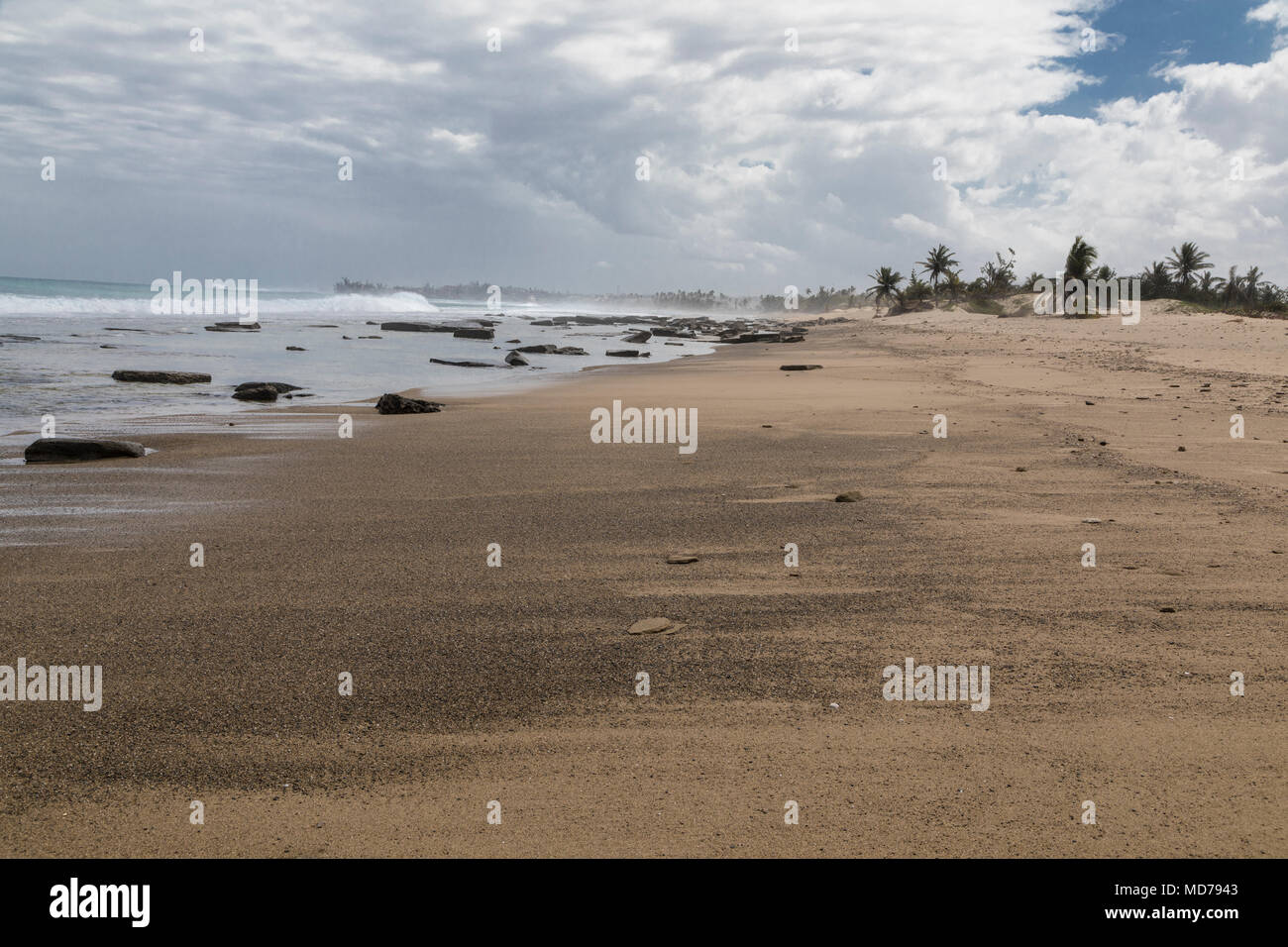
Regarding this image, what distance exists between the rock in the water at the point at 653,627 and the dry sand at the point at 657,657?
8 cm

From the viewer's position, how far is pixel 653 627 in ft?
14.3

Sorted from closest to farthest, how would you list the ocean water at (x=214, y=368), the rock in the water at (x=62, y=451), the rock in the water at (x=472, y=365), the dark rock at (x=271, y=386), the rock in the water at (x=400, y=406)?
the rock in the water at (x=62, y=451) → the rock in the water at (x=400, y=406) → the ocean water at (x=214, y=368) → the dark rock at (x=271, y=386) → the rock in the water at (x=472, y=365)

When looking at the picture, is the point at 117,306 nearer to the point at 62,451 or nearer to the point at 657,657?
the point at 62,451

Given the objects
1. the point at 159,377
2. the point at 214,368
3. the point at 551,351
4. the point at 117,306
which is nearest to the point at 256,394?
the point at 159,377

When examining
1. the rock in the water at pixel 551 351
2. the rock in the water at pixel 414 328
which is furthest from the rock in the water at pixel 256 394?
the rock in the water at pixel 414 328

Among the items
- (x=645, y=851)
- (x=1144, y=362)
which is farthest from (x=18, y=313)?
(x=645, y=851)

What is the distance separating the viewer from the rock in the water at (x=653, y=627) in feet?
14.1

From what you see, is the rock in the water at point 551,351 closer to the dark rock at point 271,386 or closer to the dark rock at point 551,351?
the dark rock at point 551,351

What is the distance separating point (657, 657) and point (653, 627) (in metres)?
0.36

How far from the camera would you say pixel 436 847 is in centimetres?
261

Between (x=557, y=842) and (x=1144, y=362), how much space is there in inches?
862

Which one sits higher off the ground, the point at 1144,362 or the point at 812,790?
the point at 1144,362

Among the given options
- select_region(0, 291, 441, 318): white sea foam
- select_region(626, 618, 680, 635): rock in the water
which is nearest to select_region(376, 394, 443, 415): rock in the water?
select_region(626, 618, 680, 635): rock in the water
